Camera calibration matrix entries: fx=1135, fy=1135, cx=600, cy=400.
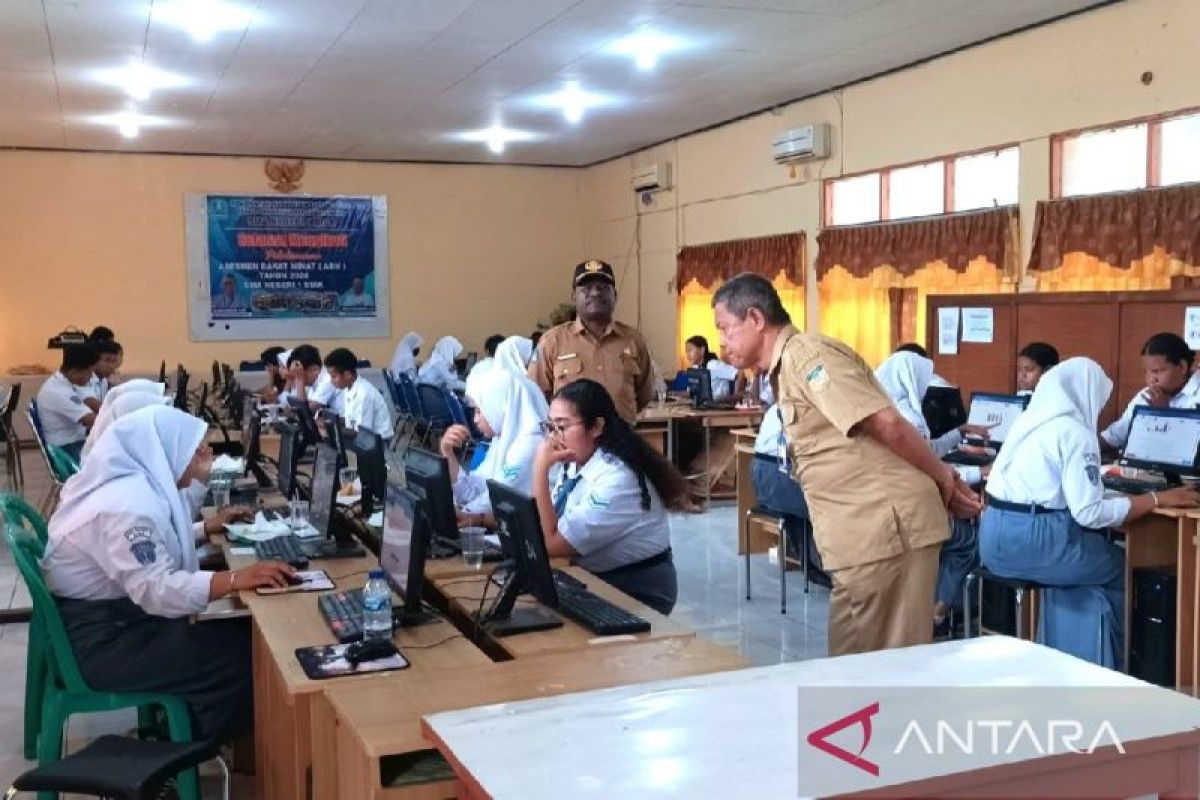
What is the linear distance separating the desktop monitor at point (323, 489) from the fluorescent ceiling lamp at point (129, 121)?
6.94 meters

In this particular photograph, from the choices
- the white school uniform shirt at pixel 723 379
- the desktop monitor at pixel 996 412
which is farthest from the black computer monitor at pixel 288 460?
the white school uniform shirt at pixel 723 379

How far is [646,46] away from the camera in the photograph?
23.7ft

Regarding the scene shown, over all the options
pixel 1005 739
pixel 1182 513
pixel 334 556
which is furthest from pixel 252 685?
pixel 1182 513

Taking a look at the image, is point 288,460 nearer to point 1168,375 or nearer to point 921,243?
point 1168,375

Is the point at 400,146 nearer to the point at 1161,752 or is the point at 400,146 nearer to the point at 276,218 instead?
the point at 276,218

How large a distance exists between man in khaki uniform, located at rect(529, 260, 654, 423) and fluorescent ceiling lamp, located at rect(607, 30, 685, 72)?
9.42 ft

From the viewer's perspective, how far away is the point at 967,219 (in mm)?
7312

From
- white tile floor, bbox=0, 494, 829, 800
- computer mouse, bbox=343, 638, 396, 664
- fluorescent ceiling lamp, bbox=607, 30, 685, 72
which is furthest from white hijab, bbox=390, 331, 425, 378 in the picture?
computer mouse, bbox=343, 638, 396, 664

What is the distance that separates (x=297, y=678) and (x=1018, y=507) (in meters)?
2.53

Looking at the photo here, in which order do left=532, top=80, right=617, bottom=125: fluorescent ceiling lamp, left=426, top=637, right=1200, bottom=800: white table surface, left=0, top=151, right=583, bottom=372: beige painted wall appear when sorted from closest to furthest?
left=426, top=637, right=1200, bottom=800: white table surface → left=532, top=80, right=617, bottom=125: fluorescent ceiling lamp → left=0, top=151, right=583, bottom=372: beige painted wall

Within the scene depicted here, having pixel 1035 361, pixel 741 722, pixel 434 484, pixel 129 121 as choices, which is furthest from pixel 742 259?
pixel 741 722

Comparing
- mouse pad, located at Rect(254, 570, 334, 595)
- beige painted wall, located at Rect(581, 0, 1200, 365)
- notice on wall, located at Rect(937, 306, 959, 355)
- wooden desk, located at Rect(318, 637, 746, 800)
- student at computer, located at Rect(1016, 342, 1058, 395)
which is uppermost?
beige painted wall, located at Rect(581, 0, 1200, 365)

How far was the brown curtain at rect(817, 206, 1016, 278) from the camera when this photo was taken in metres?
7.04

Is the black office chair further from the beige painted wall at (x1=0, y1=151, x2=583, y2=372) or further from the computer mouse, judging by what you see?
the beige painted wall at (x1=0, y1=151, x2=583, y2=372)
